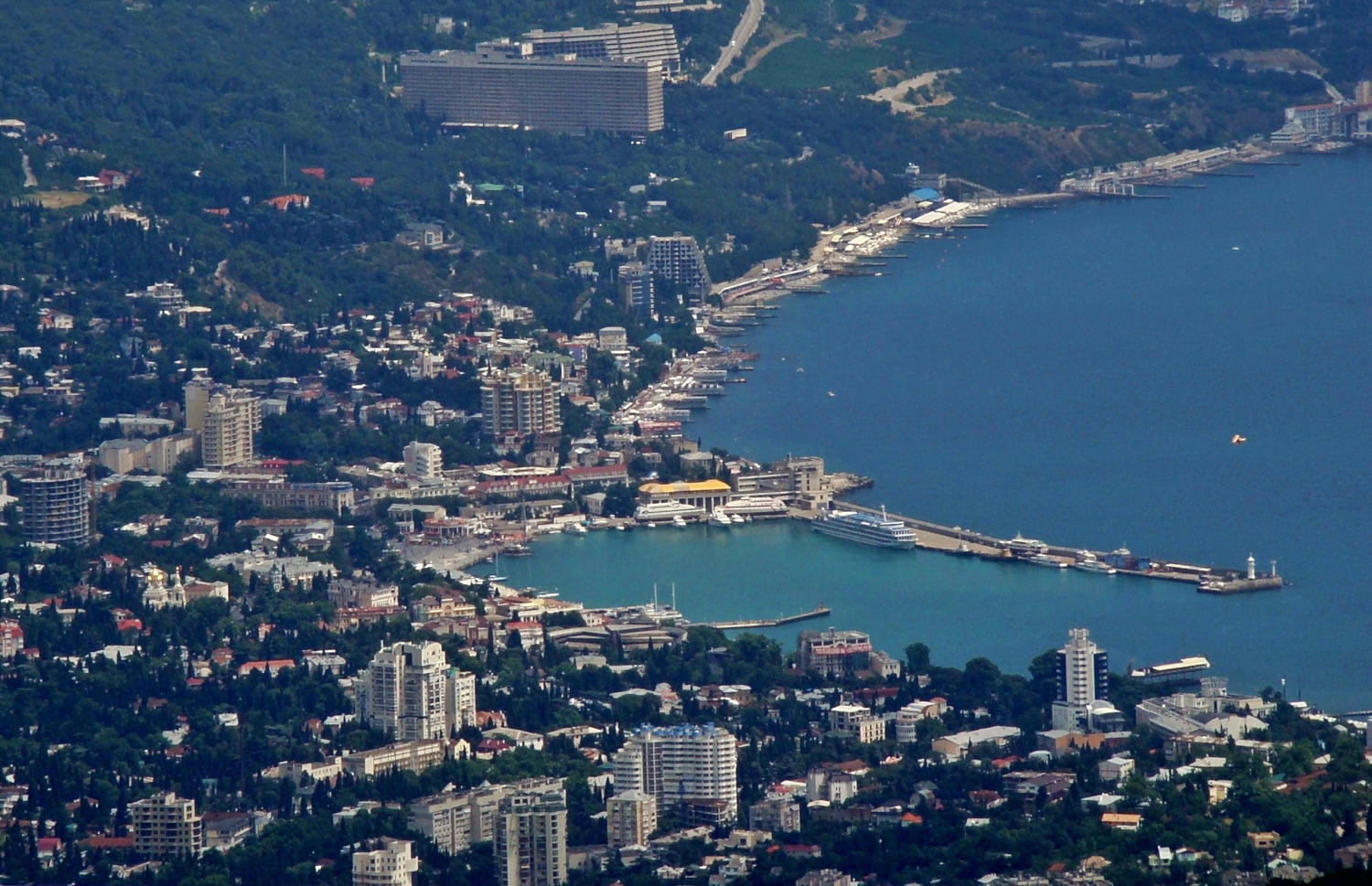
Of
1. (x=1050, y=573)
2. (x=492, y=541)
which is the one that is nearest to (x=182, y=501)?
(x=492, y=541)

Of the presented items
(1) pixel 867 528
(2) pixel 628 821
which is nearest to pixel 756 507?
(1) pixel 867 528

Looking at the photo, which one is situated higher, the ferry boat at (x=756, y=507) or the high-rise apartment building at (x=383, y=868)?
the ferry boat at (x=756, y=507)

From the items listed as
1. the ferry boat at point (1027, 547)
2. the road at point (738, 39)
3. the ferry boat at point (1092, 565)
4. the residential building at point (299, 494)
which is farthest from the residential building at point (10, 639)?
the road at point (738, 39)

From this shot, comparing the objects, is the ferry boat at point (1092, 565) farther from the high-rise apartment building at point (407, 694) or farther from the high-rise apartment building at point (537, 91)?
the high-rise apartment building at point (537, 91)

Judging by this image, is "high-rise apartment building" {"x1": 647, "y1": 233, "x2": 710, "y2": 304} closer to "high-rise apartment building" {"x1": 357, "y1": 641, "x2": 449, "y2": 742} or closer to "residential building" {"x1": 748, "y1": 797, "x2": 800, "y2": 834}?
"high-rise apartment building" {"x1": 357, "y1": 641, "x2": 449, "y2": 742}

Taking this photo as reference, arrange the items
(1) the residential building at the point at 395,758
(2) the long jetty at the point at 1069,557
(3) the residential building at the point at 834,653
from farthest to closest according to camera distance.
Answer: (2) the long jetty at the point at 1069,557, (3) the residential building at the point at 834,653, (1) the residential building at the point at 395,758

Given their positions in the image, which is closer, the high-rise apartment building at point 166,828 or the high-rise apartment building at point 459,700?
the high-rise apartment building at point 166,828

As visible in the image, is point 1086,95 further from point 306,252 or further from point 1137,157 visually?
point 306,252
